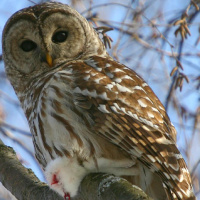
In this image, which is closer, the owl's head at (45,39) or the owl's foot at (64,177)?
the owl's foot at (64,177)

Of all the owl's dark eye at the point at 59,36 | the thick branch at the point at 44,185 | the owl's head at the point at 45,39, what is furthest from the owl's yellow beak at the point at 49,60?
the thick branch at the point at 44,185

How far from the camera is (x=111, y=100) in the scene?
3.30 metres

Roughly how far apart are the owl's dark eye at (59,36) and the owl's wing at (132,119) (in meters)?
0.69

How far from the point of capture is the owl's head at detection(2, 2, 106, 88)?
4.09 meters

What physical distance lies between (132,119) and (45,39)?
1.27m

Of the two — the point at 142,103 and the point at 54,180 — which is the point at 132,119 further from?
the point at 54,180

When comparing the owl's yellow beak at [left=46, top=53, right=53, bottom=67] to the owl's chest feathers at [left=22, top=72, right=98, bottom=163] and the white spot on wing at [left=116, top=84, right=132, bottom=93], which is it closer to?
the owl's chest feathers at [left=22, top=72, right=98, bottom=163]

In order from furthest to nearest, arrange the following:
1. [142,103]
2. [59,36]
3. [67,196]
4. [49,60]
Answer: [59,36], [49,60], [142,103], [67,196]

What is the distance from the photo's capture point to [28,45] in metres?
4.25

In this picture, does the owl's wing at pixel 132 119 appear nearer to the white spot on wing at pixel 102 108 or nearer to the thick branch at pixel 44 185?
the white spot on wing at pixel 102 108

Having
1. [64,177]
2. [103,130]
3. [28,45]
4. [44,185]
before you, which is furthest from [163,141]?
[28,45]

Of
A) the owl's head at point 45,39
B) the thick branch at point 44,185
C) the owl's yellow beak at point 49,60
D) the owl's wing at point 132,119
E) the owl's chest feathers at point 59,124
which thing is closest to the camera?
the thick branch at point 44,185

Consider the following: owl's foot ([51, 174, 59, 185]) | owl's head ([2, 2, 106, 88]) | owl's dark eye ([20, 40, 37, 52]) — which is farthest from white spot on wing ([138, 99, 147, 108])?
owl's dark eye ([20, 40, 37, 52])

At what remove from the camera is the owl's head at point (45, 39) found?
13.4 ft
